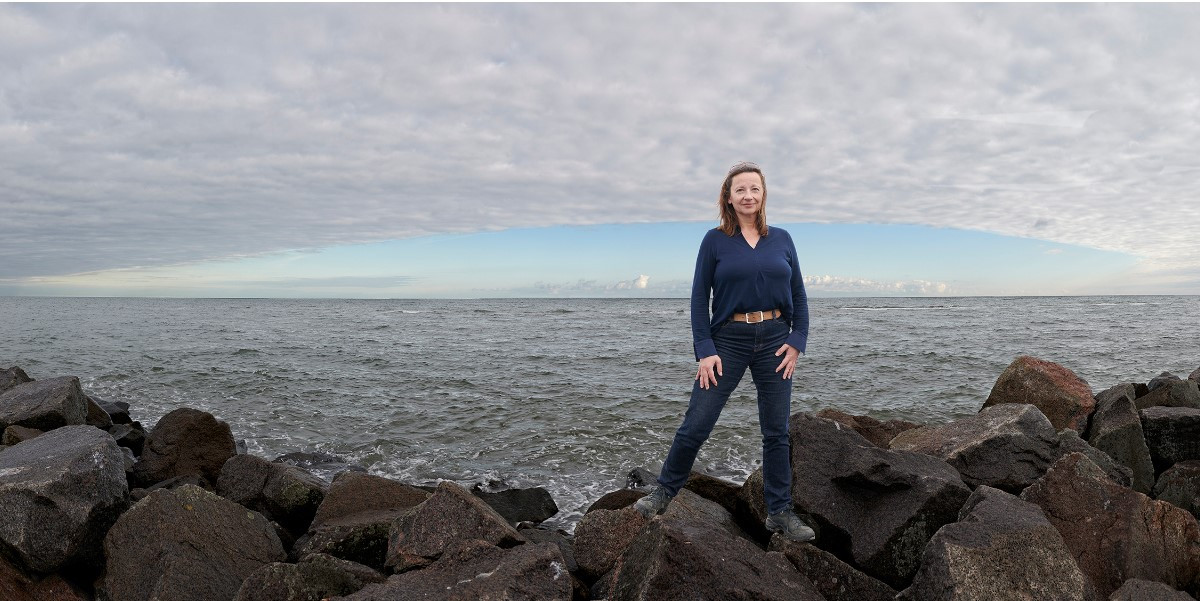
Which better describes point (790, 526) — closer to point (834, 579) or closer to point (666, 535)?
point (834, 579)

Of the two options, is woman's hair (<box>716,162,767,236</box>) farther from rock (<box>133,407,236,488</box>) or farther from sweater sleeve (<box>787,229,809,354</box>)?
rock (<box>133,407,236,488</box>)

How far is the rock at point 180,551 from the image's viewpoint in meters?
4.66

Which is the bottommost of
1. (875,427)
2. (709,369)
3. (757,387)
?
(875,427)

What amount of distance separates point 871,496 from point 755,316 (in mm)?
1879

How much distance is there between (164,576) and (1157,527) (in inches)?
274

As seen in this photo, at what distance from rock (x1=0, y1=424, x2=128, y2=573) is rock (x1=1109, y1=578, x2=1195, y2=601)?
7155mm

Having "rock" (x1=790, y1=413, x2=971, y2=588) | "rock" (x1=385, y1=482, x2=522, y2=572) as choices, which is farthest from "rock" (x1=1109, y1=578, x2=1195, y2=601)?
"rock" (x1=385, y1=482, x2=522, y2=572)

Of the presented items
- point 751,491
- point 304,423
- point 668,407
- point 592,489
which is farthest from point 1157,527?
point 304,423

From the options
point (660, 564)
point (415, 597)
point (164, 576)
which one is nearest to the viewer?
point (660, 564)

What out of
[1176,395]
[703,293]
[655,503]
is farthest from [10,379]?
[1176,395]

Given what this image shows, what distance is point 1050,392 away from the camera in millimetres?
9922

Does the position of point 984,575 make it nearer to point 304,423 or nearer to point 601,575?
point 601,575

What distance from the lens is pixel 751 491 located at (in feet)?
18.7

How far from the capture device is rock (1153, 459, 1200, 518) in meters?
6.03
